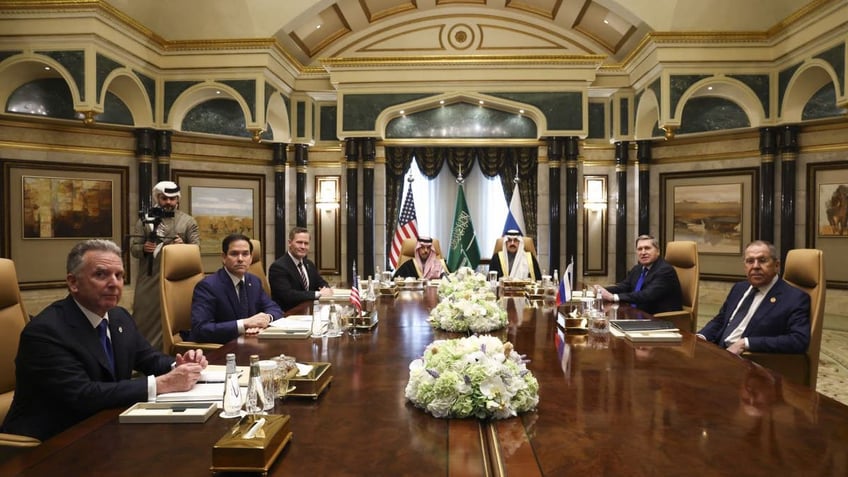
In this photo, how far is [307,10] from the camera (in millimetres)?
7914

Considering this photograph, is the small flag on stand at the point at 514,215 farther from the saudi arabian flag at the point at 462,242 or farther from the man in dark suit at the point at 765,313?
the man in dark suit at the point at 765,313

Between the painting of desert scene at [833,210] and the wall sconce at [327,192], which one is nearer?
the painting of desert scene at [833,210]

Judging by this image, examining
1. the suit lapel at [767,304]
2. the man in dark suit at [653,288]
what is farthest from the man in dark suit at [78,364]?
the man in dark suit at [653,288]

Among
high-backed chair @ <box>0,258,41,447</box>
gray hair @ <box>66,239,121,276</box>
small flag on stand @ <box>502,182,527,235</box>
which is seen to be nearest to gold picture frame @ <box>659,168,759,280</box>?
small flag on stand @ <box>502,182,527,235</box>

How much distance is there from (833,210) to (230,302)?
314 inches

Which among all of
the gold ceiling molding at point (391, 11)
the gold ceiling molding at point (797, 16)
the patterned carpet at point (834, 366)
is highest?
the gold ceiling molding at point (391, 11)

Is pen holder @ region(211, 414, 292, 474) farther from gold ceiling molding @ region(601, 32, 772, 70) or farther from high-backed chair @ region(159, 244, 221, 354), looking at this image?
gold ceiling molding @ region(601, 32, 772, 70)

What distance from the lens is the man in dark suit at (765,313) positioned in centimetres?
283

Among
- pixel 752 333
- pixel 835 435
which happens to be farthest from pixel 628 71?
pixel 835 435

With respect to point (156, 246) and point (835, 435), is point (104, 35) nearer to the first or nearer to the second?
point (156, 246)

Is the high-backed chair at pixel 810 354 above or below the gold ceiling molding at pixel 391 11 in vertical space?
below

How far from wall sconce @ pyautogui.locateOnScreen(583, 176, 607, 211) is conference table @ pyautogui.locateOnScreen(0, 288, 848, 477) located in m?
7.58

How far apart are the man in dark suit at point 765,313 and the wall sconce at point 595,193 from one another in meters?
6.28

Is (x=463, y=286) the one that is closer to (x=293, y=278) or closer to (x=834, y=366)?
(x=293, y=278)
